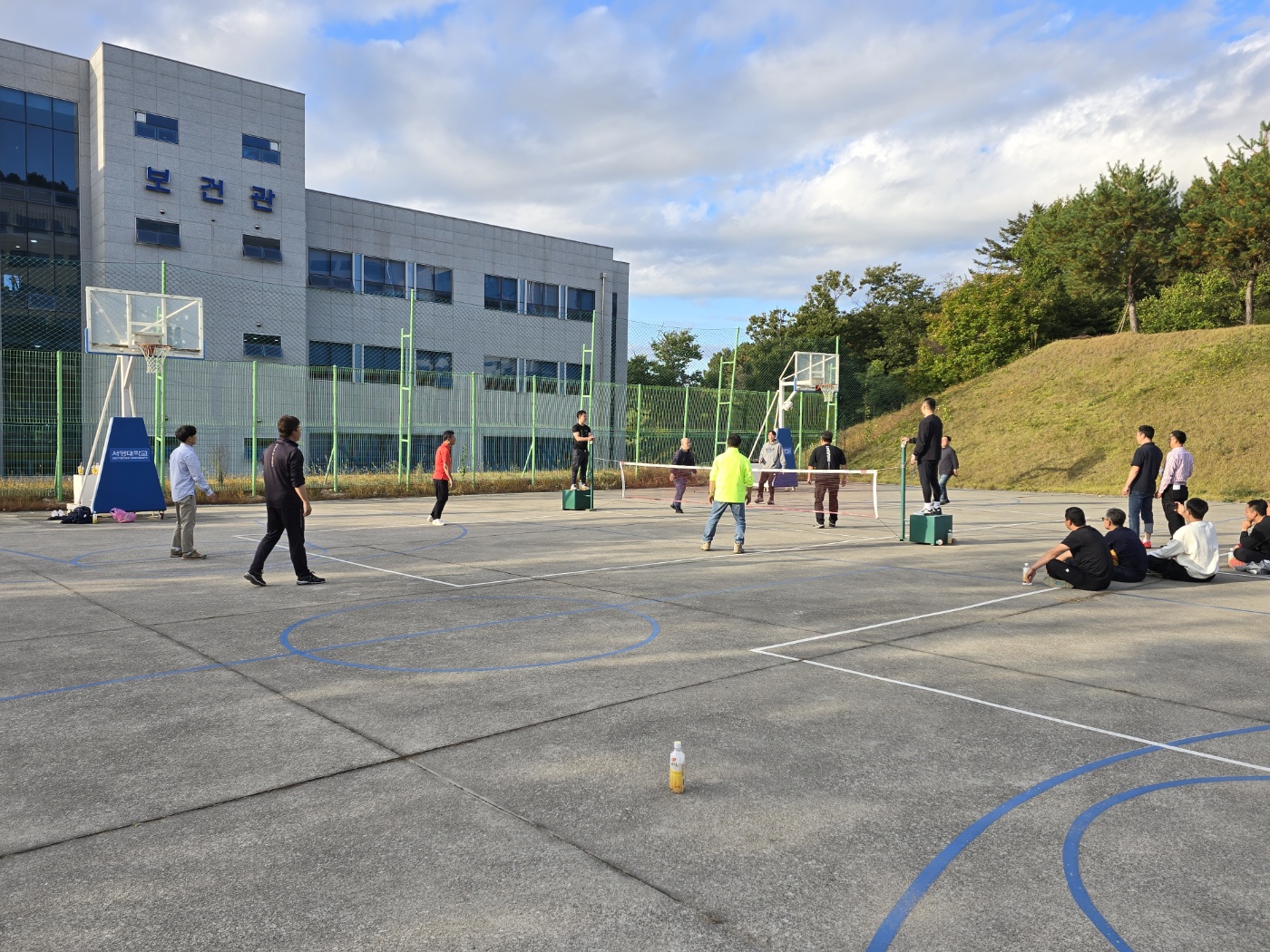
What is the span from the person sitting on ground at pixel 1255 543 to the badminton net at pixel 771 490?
19.7 feet

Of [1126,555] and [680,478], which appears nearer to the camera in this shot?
[1126,555]

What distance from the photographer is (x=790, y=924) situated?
10.1ft

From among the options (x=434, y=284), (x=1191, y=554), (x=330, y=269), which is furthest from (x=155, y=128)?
(x=1191, y=554)

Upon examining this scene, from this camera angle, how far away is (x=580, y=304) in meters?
48.7

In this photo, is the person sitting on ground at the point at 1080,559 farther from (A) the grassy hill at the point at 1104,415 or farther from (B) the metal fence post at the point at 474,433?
(A) the grassy hill at the point at 1104,415

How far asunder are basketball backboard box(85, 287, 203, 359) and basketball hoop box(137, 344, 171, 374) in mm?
70


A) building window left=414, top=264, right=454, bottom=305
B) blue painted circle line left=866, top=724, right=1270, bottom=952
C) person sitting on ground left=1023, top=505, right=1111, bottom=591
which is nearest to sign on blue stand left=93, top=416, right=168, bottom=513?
person sitting on ground left=1023, top=505, right=1111, bottom=591

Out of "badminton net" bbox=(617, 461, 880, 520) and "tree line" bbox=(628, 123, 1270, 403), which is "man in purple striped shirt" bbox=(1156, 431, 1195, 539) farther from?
"tree line" bbox=(628, 123, 1270, 403)

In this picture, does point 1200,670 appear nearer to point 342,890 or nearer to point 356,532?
point 342,890

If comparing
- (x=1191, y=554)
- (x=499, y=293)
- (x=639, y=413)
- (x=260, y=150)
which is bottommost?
(x=1191, y=554)

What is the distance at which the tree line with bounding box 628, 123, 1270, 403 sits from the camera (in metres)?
42.5

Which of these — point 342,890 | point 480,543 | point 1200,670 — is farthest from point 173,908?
point 480,543

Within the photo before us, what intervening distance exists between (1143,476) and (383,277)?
34.4 m

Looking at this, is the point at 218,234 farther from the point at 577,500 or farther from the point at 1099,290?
the point at 1099,290
